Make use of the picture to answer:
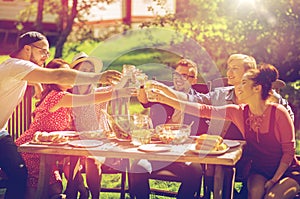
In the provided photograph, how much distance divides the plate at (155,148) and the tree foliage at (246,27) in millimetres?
4733

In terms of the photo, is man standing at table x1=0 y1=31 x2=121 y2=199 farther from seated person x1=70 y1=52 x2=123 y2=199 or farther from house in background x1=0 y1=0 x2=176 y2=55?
house in background x1=0 y1=0 x2=176 y2=55

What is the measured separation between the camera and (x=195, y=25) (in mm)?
9180

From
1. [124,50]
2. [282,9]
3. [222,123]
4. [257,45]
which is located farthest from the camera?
[124,50]

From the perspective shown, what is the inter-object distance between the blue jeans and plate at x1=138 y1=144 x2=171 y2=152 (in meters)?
1.00

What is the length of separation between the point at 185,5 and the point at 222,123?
452 cm

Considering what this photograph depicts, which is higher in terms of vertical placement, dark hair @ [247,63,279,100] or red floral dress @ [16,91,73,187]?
dark hair @ [247,63,279,100]

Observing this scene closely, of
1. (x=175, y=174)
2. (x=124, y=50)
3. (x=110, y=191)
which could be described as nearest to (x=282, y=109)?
(x=175, y=174)

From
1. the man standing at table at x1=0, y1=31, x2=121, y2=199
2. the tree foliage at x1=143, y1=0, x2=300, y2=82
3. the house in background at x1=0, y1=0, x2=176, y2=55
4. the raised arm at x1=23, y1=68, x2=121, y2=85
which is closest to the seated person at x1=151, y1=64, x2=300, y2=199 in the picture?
the raised arm at x1=23, y1=68, x2=121, y2=85

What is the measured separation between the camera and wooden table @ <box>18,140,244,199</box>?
3732 millimetres

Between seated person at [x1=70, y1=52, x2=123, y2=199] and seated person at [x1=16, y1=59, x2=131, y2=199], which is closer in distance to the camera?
seated person at [x1=16, y1=59, x2=131, y2=199]

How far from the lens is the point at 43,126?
15.1 ft

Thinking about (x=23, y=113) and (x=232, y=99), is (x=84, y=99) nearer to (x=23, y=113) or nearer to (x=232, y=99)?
(x=23, y=113)

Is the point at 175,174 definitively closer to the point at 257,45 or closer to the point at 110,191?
the point at 110,191

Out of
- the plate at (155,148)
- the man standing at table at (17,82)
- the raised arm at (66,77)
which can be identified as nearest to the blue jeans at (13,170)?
the man standing at table at (17,82)
